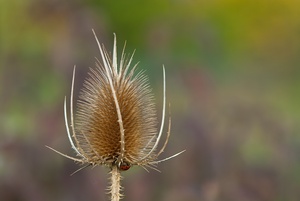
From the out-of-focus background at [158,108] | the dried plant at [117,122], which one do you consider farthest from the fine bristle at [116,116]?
the out-of-focus background at [158,108]

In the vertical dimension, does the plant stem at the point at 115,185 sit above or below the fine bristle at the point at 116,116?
below

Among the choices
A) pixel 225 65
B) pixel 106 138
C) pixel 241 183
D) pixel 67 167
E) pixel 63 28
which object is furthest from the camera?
pixel 225 65

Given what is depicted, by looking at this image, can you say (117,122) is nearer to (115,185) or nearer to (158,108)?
(115,185)

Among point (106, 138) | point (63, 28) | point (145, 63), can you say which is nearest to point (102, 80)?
point (106, 138)

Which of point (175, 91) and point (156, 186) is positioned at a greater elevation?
point (175, 91)

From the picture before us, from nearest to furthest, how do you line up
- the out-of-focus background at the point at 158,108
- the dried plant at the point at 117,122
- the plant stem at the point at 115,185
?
the plant stem at the point at 115,185, the dried plant at the point at 117,122, the out-of-focus background at the point at 158,108

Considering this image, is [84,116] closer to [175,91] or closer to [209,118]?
[209,118]

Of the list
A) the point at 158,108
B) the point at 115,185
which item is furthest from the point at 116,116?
the point at 158,108

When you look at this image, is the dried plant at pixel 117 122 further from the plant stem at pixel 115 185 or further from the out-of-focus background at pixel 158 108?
the out-of-focus background at pixel 158 108
